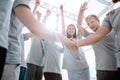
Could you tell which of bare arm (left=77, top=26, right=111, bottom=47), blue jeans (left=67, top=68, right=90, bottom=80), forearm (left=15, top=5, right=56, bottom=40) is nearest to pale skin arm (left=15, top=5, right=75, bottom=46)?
forearm (left=15, top=5, right=56, bottom=40)

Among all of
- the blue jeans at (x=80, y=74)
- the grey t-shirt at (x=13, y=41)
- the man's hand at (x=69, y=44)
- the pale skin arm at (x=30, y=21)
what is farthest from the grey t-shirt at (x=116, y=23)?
the blue jeans at (x=80, y=74)

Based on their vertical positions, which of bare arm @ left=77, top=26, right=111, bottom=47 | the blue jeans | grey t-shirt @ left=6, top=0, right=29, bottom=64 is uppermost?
bare arm @ left=77, top=26, right=111, bottom=47

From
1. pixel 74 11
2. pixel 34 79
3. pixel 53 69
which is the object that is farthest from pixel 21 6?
pixel 74 11

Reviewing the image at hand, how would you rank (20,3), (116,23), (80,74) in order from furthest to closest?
(80,74) → (116,23) → (20,3)

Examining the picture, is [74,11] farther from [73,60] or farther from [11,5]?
[11,5]

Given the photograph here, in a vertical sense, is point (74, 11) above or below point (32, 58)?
above

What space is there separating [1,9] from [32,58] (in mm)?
2063

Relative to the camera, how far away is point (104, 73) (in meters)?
2.23

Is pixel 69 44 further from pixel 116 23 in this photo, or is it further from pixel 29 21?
pixel 29 21

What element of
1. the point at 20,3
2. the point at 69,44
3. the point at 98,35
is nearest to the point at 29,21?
the point at 20,3

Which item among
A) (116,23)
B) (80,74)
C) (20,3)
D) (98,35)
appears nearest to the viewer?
(20,3)

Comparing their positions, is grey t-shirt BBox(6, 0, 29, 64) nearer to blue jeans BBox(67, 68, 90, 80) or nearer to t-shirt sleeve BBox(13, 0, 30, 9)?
t-shirt sleeve BBox(13, 0, 30, 9)

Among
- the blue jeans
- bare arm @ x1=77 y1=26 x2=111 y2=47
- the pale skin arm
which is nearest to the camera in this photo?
the pale skin arm

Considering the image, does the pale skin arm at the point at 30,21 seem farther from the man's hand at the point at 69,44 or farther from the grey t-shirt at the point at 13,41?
the man's hand at the point at 69,44
